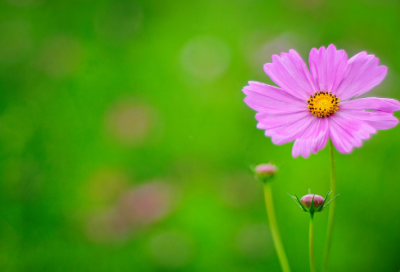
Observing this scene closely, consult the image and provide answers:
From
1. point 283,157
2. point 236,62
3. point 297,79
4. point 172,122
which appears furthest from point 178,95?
point 297,79

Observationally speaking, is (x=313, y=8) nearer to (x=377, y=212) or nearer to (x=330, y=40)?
(x=330, y=40)

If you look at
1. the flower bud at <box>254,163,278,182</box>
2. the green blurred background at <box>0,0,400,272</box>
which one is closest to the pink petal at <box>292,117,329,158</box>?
the flower bud at <box>254,163,278,182</box>

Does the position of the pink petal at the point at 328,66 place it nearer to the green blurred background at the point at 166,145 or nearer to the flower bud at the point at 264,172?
the flower bud at the point at 264,172

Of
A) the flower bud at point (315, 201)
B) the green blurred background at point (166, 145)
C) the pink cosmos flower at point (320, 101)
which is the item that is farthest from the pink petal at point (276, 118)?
the green blurred background at point (166, 145)

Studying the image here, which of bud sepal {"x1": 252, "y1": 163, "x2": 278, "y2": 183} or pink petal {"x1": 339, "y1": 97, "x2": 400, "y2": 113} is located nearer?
pink petal {"x1": 339, "y1": 97, "x2": 400, "y2": 113}

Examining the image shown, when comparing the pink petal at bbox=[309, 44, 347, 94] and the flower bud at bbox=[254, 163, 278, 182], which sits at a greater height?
the pink petal at bbox=[309, 44, 347, 94]

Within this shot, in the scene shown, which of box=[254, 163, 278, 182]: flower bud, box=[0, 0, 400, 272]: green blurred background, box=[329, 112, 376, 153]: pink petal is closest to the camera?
box=[329, 112, 376, 153]: pink petal

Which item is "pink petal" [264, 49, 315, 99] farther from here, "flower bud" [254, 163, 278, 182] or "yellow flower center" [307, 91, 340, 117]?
"flower bud" [254, 163, 278, 182]
